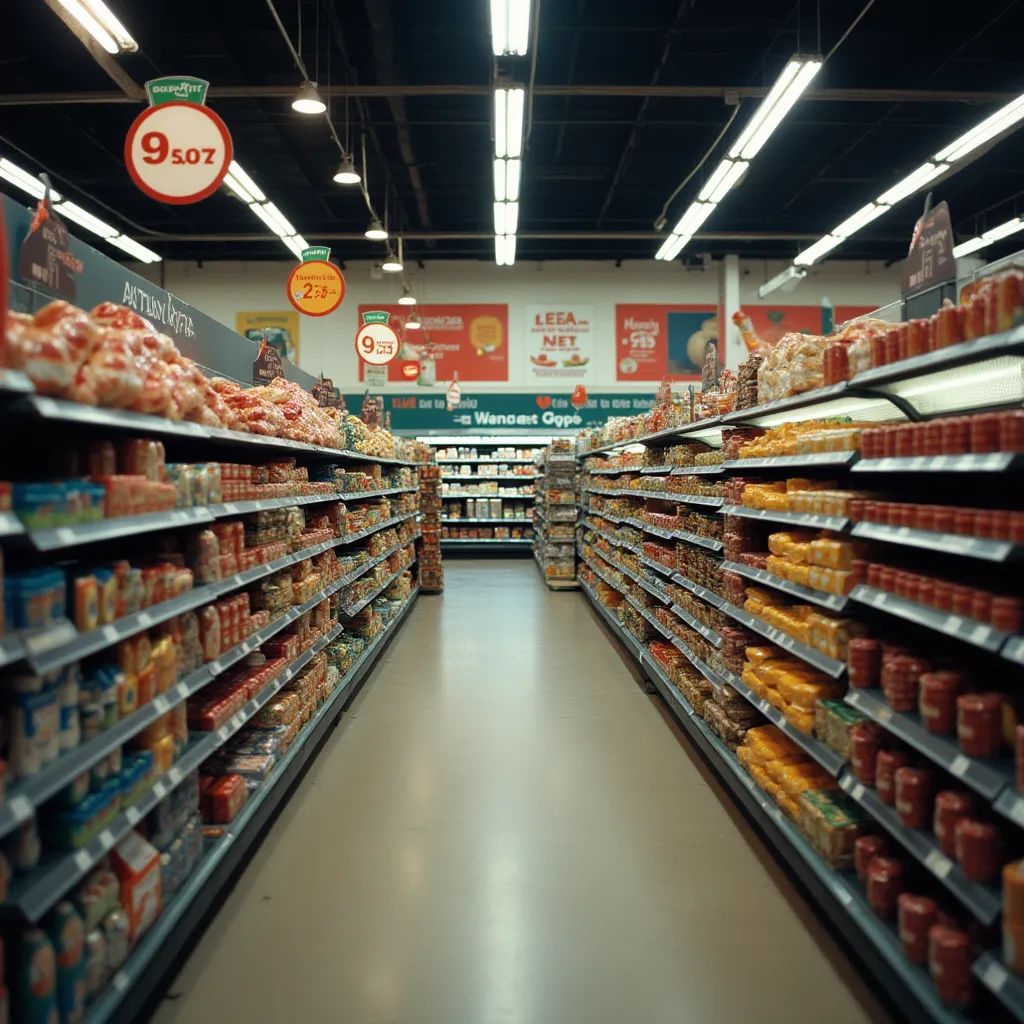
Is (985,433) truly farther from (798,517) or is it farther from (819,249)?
(819,249)

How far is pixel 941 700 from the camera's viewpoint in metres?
2.34

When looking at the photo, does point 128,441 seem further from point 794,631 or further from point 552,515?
point 552,515

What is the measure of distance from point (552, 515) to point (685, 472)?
6.73 meters

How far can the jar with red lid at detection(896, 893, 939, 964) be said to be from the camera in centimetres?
223

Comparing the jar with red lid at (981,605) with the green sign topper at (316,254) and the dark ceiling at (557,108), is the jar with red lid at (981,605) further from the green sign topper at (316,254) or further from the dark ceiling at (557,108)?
the green sign topper at (316,254)

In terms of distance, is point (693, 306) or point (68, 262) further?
point (693, 306)

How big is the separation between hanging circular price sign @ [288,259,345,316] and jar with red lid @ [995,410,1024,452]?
24.2 feet

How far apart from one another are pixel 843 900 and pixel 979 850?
65 cm

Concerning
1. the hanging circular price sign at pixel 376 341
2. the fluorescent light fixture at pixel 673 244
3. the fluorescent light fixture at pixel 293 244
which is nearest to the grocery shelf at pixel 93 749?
the hanging circular price sign at pixel 376 341

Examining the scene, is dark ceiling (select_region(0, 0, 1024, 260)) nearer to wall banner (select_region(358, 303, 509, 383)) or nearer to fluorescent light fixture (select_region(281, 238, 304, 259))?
fluorescent light fixture (select_region(281, 238, 304, 259))

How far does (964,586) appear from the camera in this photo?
2.26 m

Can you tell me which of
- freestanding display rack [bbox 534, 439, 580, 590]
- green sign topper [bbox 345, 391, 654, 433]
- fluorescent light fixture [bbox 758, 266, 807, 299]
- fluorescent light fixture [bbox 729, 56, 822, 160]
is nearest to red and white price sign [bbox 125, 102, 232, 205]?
fluorescent light fixture [bbox 729, 56, 822, 160]

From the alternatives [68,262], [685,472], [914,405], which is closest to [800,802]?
[914,405]

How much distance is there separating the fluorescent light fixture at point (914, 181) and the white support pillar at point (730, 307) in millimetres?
5298
